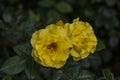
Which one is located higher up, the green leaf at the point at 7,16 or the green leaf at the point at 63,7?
the green leaf at the point at 7,16

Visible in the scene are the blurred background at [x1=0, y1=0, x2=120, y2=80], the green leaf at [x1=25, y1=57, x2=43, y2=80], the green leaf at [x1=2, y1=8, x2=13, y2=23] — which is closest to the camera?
the green leaf at [x1=25, y1=57, x2=43, y2=80]

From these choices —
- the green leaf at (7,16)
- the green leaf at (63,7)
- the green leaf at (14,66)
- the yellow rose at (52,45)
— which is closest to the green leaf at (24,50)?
the green leaf at (14,66)

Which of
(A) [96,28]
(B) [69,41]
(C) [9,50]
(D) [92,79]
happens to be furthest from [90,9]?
(B) [69,41]

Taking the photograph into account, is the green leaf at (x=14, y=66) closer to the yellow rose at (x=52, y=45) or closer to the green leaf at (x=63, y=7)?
the yellow rose at (x=52, y=45)

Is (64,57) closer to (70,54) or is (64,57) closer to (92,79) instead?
(70,54)

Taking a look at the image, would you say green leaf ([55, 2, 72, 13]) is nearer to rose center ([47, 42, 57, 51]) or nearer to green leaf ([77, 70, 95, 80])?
green leaf ([77, 70, 95, 80])

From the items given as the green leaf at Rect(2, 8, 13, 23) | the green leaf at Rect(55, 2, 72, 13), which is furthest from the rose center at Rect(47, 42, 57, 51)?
the green leaf at Rect(55, 2, 72, 13)
